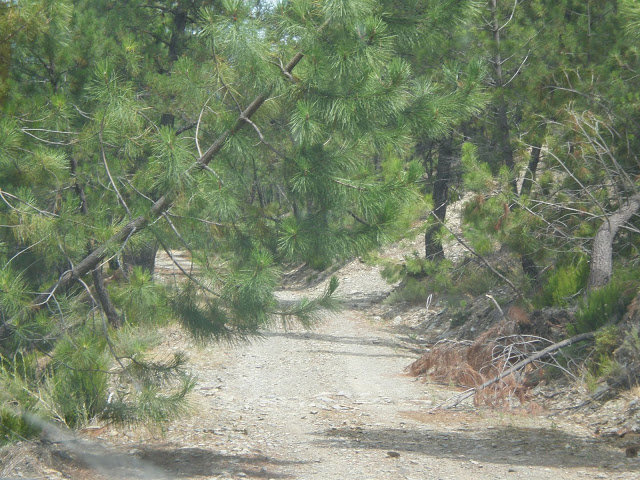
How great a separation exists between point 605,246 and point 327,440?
432cm

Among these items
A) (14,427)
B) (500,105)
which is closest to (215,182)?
(14,427)

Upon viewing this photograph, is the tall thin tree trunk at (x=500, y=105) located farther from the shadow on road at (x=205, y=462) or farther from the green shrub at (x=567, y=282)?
the shadow on road at (x=205, y=462)

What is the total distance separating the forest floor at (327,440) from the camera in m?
6.09

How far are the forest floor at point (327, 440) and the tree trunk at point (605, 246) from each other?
6.93 feet

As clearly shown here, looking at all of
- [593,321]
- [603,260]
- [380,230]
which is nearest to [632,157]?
[603,260]

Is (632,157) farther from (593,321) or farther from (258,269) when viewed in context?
(258,269)

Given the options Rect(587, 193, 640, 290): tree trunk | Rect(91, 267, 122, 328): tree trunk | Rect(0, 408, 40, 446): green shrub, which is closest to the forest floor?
Rect(0, 408, 40, 446): green shrub

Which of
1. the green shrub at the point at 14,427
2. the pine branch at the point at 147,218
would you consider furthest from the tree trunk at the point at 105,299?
Answer: the green shrub at the point at 14,427

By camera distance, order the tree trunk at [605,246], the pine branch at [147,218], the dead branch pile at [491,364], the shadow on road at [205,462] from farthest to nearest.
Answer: the tree trunk at [605,246] → the dead branch pile at [491,364] → the shadow on road at [205,462] → the pine branch at [147,218]

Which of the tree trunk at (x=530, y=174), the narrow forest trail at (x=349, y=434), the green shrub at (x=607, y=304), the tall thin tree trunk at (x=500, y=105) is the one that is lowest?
the narrow forest trail at (x=349, y=434)

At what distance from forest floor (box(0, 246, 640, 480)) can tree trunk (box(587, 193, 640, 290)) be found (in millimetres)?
2111

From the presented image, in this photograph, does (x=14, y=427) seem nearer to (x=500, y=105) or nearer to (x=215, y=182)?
(x=215, y=182)

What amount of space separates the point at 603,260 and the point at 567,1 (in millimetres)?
4912

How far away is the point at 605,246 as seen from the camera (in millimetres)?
9070
